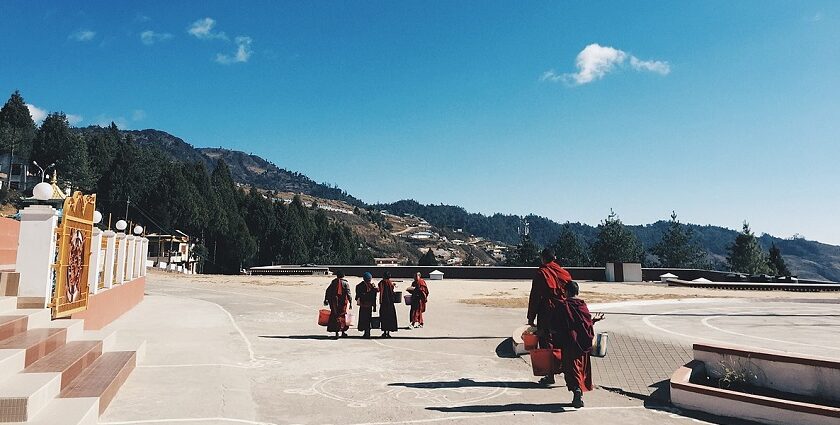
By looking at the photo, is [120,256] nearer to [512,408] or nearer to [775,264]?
[512,408]

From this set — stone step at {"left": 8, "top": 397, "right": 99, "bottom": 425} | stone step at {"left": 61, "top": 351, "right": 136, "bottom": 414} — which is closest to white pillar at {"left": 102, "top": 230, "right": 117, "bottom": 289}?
stone step at {"left": 61, "top": 351, "right": 136, "bottom": 414}

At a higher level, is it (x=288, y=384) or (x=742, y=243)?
(x=742, y=243)

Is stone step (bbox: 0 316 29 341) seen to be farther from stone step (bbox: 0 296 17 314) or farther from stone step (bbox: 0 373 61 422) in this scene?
stone step (bbox: 0 373 61 422)

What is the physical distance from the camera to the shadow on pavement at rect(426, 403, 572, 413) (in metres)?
6.45

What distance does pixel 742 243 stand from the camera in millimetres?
82500

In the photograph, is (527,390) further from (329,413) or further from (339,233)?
(339,233)

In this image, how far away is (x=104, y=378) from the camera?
641cm

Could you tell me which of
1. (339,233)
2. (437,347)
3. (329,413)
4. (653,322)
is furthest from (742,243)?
(329,413)

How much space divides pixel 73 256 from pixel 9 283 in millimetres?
1520

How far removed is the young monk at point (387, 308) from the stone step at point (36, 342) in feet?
22.8

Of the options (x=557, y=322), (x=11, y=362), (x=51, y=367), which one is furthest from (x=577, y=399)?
(x=11, y=362)

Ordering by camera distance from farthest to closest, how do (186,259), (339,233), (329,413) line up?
(339,233)
(186,259)
(329,413)

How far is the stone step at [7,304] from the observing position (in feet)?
23.7

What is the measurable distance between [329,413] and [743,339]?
9.47 meters
